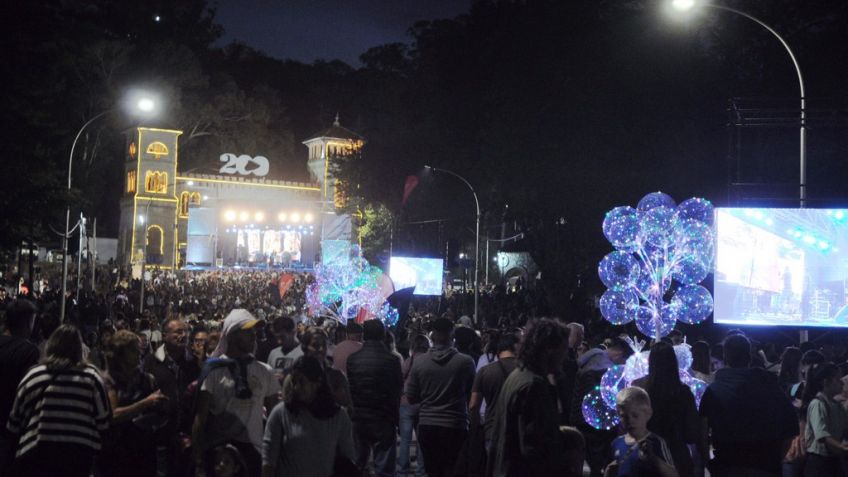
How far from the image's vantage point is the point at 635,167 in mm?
31172

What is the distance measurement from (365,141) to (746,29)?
75.1 feet

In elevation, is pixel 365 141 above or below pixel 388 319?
above

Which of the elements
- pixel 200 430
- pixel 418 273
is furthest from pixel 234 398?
pixel 418 273

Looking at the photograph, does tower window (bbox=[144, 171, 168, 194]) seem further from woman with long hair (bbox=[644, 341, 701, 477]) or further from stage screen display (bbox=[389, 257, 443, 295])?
woman with long hair (bbox=[644, 341, 701, 477])

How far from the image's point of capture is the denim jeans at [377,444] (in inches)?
360

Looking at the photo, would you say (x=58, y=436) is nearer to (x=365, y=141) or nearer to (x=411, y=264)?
(x=411, y=264)

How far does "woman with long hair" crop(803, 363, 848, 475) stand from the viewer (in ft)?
27.2

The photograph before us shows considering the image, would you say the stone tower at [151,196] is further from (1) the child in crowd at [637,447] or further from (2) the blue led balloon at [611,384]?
(1) the child in crowd at [637,447]

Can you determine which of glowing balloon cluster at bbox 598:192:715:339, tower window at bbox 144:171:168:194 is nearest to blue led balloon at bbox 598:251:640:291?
glowing balloon cluster at bbox 598:192:715:339

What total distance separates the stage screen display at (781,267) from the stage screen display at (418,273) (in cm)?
1848

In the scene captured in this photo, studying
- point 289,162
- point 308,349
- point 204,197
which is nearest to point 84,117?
point 204,197

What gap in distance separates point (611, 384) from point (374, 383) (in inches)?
85.3

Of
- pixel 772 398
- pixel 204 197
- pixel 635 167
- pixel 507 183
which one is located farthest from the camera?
pixel 204 197

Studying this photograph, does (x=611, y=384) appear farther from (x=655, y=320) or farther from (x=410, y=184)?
(x=410, y=184)
